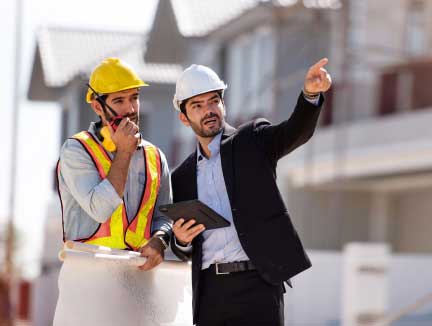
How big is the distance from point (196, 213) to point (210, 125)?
469mm

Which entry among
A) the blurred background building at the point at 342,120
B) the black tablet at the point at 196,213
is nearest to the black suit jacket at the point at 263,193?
the black tablet at the point at 196,213

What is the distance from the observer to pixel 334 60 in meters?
22.4

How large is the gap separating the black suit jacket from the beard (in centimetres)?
8

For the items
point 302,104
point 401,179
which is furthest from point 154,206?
point 401,179

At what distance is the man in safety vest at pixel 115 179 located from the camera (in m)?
6.27

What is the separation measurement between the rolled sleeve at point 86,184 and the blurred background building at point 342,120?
904cm

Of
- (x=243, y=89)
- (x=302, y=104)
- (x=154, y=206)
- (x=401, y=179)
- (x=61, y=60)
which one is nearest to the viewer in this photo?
(x=302, y=104)

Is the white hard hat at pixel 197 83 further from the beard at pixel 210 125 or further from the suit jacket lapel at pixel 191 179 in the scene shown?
Result: the suit jacket lapel at pixel 191 179

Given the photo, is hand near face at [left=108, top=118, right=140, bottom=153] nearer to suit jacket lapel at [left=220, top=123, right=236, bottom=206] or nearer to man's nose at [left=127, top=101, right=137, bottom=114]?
man's nose at [left=127, top=101, right=137, bottom=114]

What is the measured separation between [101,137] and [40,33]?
27.2 metres

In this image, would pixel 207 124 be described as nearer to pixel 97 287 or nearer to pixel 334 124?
pixel 97 287

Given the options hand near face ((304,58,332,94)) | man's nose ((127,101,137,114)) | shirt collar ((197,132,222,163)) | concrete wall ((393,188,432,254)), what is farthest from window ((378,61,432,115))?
hand near face ((304,58,332,94))

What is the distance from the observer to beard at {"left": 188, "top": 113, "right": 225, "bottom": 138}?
6449 millimetres

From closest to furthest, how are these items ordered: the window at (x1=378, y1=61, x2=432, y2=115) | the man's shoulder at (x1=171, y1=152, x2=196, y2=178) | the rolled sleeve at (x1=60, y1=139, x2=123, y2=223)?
the rolled sleeve at (x1=60, y1=139, x2=123, y2=223), the man's shoulder at (x1=171, y1=152, x2=196, y2=178), the window at (x1=378, y1=61, x2=432, y2=115)
